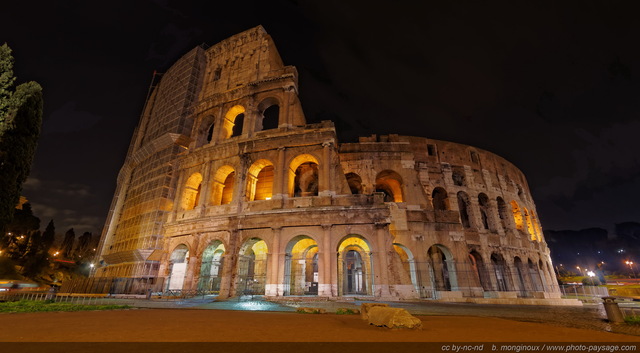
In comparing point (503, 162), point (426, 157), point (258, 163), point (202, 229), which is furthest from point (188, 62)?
point (503, 162)

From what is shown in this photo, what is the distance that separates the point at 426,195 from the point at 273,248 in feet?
39.2

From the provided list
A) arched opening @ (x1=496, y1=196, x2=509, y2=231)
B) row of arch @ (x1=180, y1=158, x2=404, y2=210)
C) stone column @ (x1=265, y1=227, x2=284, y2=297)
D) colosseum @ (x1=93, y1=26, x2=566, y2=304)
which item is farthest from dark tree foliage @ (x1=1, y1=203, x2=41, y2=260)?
arched opening @ (x1=496, y1=196, x2=509, y2=231)

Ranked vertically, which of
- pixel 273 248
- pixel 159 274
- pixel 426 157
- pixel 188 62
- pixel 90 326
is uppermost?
pixel 188 62

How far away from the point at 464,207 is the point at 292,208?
52.8ft

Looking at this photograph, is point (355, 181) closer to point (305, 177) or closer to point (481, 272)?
point (305, 177)

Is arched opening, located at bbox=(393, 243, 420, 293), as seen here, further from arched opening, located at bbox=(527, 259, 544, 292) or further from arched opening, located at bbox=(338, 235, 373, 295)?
arched opening, located at bbox=(527, 259, 544, 292)

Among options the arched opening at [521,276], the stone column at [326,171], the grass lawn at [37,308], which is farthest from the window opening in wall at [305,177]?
the arched opening at [521,276]

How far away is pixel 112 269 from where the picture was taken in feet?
72.4

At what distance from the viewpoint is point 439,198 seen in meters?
23.6

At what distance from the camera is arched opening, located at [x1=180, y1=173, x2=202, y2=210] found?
20359 mm

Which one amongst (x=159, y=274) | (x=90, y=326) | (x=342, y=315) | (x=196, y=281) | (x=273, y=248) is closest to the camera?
(x=90, y=326)

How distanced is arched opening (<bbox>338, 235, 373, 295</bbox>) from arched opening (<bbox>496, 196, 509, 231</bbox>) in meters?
13.0

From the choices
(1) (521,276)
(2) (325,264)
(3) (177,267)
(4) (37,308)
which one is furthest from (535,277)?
(4) (37,308)

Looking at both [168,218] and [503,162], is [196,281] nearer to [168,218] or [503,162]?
[168,218]
